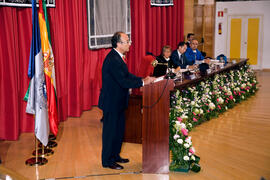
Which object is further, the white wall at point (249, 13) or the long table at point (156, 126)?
the white wall at point (249, 13)

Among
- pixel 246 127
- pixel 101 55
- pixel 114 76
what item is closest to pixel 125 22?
pixel 101 55

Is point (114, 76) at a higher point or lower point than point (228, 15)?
lower

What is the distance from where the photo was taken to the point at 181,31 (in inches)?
391

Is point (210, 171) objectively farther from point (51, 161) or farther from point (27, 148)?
point (27, 148)

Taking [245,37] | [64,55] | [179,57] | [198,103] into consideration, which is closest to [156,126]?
[198,103]

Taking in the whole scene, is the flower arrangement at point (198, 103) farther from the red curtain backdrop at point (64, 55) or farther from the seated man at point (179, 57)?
the red curtain backdrop at point (64, 55)

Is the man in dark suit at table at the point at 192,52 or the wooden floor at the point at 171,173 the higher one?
the man in dark suit at table at the point at 192,52

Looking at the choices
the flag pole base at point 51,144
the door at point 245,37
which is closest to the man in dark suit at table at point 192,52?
the flag pole base at point 51,144

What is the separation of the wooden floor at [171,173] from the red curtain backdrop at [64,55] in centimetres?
31

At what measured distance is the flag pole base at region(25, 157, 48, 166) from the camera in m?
4.32

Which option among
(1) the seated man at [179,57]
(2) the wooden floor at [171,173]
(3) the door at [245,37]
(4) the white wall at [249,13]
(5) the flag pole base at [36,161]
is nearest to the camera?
(2) the wooden floor at [171,173]

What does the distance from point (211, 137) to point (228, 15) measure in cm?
822

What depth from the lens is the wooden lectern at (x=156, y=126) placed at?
3.82 m

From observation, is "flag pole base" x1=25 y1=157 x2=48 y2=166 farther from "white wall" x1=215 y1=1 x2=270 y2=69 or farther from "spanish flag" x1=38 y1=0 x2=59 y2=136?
"white wall" x1=215 y1=1 x2=270 y2=69
